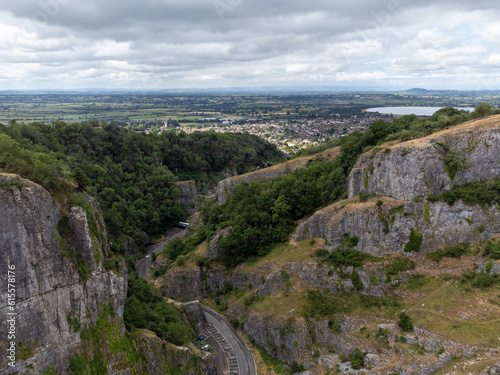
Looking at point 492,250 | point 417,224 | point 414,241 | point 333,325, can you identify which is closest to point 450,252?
point 414,241

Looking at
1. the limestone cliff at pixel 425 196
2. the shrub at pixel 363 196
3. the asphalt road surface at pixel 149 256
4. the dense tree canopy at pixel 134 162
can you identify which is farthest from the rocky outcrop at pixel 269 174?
the limestone cliff at pixel 425 196

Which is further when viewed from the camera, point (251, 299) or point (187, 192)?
point (187, 192)

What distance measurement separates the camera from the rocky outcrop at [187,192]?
3641 inches

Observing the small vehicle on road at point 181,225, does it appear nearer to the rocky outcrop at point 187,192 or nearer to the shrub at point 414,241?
the rocky outcrop at point 187,192

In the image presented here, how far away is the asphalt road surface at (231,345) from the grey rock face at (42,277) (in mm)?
18600

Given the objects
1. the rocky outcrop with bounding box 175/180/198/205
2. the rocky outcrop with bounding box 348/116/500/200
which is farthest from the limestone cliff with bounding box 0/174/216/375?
the rocky outcrop with bounding box 175/180/198/205

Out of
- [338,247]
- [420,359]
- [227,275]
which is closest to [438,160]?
[338,247]

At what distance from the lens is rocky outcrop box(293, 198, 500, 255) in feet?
128

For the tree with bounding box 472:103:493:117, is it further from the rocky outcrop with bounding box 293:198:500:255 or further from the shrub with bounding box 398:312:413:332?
the shrub with bounding box 398:312:413:332

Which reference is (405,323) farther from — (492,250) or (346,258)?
(492,250)

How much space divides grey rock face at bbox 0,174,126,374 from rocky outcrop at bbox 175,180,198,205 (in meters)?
62.4

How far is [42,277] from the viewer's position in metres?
26.2

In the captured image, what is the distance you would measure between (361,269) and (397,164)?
13.2 meters

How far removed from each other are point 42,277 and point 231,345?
2518cm
